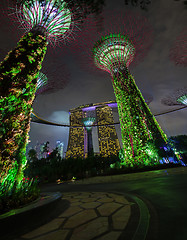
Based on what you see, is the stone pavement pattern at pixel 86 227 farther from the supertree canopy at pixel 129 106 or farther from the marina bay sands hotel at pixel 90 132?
the marina bay sands hotel at pixel 90 132

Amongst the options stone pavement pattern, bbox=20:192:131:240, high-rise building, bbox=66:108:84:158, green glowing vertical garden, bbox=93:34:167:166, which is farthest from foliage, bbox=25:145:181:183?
high-rise building, bbox=66:108:84:158

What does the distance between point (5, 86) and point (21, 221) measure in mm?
3435

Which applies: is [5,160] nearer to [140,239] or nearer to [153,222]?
[140,239]

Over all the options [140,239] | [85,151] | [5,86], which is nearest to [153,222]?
[140,239]

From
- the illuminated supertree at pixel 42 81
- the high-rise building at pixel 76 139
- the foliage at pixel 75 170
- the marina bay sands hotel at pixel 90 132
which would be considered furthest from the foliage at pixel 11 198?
the high-rise building at pixel 76 139

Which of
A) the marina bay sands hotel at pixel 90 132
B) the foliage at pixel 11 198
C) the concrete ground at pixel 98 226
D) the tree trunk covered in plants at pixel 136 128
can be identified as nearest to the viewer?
the concrete ground at pixel 98 226

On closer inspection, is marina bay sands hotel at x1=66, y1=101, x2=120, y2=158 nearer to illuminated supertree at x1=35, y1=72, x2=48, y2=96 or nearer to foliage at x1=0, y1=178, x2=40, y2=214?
illuminated supertree at x1=35, y1=72, x2=48, y2=96

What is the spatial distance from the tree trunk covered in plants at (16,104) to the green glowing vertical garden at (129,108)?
9.30m

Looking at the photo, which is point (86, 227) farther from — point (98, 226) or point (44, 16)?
point (44, 16)

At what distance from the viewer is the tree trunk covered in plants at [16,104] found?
3.21 meters

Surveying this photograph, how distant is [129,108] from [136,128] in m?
2.15

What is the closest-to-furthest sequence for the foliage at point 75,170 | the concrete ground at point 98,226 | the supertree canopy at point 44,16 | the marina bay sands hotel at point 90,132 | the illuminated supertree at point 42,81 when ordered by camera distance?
the concrete ground at point 98,226 → the supertree canopy at point 44,16 → the illuminated supertree at point 42,81 → the foliage at point 75,170 → the marina bay sands hotel at point 90,132

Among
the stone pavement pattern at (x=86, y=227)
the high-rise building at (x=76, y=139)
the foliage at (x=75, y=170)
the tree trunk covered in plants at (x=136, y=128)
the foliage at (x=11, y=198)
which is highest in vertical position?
the high-rise building at (x=76, y=139)

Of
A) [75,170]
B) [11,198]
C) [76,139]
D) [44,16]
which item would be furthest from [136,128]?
[76,139]
